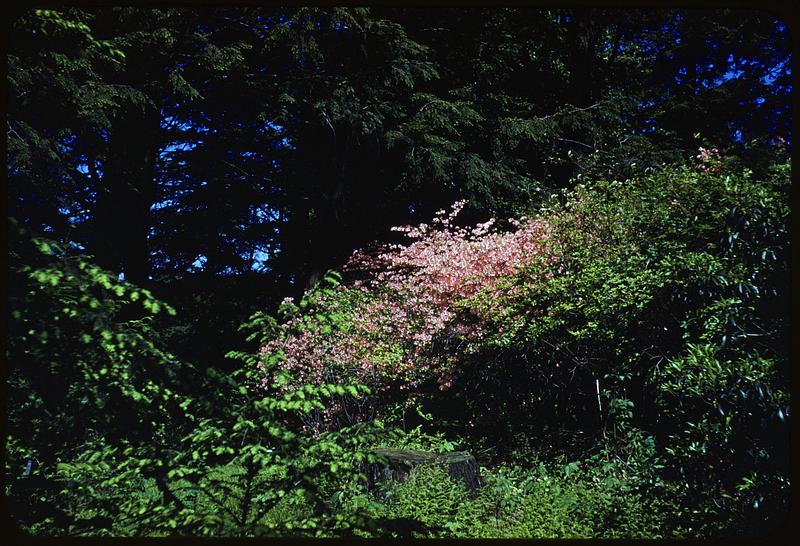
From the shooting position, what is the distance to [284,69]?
9.41 m

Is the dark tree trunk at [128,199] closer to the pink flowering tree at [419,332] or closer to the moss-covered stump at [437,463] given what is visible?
the pink flowering tree at [419,332]

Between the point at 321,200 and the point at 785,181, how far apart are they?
8.31m

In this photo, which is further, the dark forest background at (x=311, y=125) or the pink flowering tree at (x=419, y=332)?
the dark forest background at (x=311, y=125)

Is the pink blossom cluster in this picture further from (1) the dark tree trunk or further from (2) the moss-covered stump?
(1) the dark tree trunk

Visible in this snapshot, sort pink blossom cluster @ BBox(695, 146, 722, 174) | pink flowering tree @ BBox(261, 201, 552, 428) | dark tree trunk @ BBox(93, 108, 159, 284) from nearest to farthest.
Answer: pink blossom cluster @ BBox(695, 146, 722, 174), pink flowering tree @ BBox(261, 201, 552, 428), dark tree trunk @ BBox(93, 108, 159, 284)

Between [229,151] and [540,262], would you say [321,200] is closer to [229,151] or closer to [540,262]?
[229,151]

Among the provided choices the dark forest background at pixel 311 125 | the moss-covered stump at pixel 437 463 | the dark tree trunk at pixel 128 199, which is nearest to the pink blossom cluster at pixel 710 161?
the dark forest background at pixel 311 125

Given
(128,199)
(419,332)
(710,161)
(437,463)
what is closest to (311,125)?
(128,199)

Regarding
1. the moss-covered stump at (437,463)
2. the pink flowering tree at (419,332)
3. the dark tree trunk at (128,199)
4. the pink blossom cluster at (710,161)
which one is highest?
the dark tree trunk at (128,199)

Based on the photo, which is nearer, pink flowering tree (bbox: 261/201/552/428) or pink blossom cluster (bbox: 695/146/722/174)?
pink blossom cluster (bbox: 695/146/722/174)

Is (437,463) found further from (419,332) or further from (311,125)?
(311,125)

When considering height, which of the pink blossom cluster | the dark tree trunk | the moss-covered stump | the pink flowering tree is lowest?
the moss-covered stump

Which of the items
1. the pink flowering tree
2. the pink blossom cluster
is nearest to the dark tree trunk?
the pink flowering tree

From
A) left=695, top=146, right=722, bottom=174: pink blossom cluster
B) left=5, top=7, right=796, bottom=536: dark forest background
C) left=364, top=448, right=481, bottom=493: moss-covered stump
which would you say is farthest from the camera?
left=5, top=7, right=796, bottom=536: dark forest background
